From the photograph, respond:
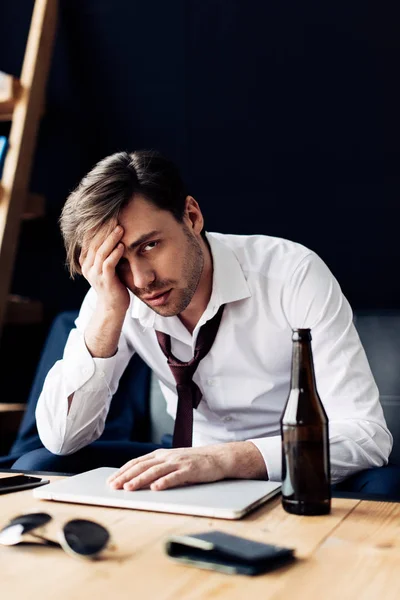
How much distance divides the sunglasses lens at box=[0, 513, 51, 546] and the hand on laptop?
0.73ft

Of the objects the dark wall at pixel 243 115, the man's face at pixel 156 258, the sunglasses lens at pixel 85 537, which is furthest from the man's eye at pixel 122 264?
the dark wall at pixel 243 115

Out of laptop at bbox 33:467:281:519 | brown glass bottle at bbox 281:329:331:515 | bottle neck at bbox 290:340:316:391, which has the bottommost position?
laptop at bbox 33:467:281:519

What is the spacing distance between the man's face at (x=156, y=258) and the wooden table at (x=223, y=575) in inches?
26.7

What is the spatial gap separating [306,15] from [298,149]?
0.48m

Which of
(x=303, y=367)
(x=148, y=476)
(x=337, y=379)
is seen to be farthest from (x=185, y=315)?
(x=303, y=367)

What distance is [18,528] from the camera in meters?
0.89

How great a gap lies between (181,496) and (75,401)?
68 cm

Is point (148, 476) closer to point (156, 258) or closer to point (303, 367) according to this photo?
point (303, 367)

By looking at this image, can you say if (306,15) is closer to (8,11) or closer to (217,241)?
(217,241)

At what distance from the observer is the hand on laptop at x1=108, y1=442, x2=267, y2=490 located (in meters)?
1.12

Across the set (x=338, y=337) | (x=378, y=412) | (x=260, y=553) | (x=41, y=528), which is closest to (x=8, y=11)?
(x=338, y=337)

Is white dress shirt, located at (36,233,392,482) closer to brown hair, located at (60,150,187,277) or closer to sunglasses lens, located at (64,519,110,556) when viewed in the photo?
brown hair, located at (60,150,187,277)

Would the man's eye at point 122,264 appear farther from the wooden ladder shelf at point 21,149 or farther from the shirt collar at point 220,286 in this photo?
the wooden ladder shelf at point 21,149

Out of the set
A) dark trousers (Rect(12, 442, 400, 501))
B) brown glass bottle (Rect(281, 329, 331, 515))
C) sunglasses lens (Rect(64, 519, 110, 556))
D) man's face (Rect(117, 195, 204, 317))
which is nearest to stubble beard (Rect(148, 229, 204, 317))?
man's face (Rect(117, 195, 204, 317))
